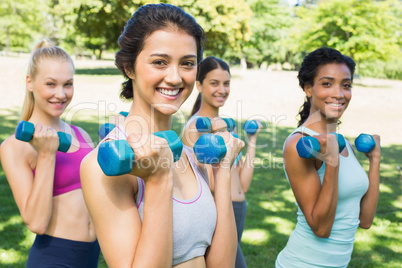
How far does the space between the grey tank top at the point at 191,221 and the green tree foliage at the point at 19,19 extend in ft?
151

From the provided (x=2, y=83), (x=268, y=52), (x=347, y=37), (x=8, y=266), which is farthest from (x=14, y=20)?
(x=8, y=266)

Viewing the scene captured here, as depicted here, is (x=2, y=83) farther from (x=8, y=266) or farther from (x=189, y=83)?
(x=189, y=83)

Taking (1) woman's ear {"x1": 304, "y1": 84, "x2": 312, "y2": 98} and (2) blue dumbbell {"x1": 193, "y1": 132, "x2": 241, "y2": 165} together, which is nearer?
(2) blue dumbbell {"x1": 193, "y1": 132, "x2": 241, "y2": 165}

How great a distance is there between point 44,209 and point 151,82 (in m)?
1.22

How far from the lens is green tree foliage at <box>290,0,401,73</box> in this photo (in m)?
25.4

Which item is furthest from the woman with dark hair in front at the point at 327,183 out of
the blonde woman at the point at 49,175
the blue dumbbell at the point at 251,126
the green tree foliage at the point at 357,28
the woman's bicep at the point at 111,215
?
the green tree foliage at the point at 357,28

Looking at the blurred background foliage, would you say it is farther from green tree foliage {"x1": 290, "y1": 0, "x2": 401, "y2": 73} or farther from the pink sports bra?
the pink sports bra

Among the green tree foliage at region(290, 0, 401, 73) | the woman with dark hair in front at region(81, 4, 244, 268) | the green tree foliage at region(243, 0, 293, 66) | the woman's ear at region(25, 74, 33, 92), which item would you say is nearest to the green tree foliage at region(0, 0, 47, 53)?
the green tree foliage at region(243, 0, 293, 66)

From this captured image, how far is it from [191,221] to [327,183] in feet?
3.73

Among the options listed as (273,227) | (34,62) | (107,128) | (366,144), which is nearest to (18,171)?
(107,128)

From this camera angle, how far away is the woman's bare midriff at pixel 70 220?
2455 mm

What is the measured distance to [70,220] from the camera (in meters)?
2.51

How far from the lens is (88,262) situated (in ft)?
8.43

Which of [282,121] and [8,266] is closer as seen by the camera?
[8,266]
